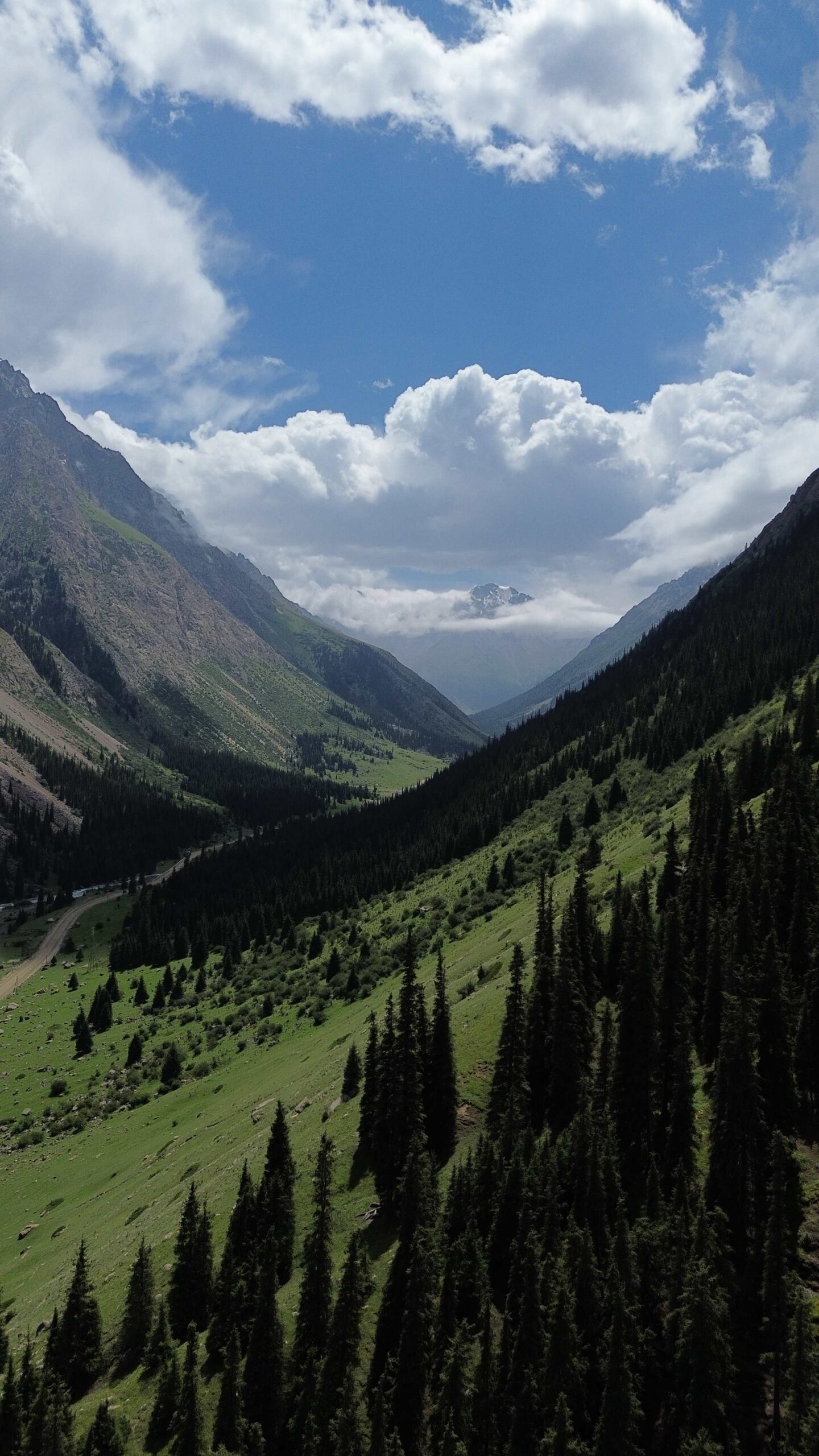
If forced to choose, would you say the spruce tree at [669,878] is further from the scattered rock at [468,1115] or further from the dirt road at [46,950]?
the dirt road at [46,950]

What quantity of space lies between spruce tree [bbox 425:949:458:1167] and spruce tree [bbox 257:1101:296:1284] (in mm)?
9450

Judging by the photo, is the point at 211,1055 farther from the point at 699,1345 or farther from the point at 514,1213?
the point at 699,1345

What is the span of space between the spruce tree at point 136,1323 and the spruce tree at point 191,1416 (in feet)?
21.7

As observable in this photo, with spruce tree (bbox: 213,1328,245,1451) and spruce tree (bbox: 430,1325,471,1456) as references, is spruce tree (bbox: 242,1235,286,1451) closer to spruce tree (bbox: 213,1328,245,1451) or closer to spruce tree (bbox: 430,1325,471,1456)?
spruce tree (bbox: 213,1328,245,1451)

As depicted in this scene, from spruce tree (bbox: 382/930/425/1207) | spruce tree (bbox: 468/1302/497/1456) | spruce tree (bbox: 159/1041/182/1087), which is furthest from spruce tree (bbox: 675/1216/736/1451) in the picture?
spruce tree (bbox: 159/1041/182/1087)

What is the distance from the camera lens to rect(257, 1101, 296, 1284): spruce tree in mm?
42250

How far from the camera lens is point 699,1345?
28297 mm

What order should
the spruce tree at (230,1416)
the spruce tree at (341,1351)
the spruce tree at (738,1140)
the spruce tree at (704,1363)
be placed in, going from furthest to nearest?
the spruce tree at (738,1140)
the spruce tree at (341,1351)
the spruce tree at (230,1416)
the spruce tree at (704,1363)

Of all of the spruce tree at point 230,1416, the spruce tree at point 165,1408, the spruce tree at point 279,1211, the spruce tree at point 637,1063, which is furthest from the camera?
the spruce tree at point 279,1211

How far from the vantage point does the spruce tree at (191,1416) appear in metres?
32.7

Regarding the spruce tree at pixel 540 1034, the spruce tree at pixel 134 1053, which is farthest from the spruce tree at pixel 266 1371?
the spruce tree at pixel 134 1053

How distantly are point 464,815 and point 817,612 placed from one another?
94.3m

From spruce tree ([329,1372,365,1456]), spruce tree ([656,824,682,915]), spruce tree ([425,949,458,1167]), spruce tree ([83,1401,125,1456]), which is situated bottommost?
spruce tree ([83,1401,125,1456])

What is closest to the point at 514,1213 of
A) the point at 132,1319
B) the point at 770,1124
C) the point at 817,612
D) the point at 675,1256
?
the point at 675,1256
